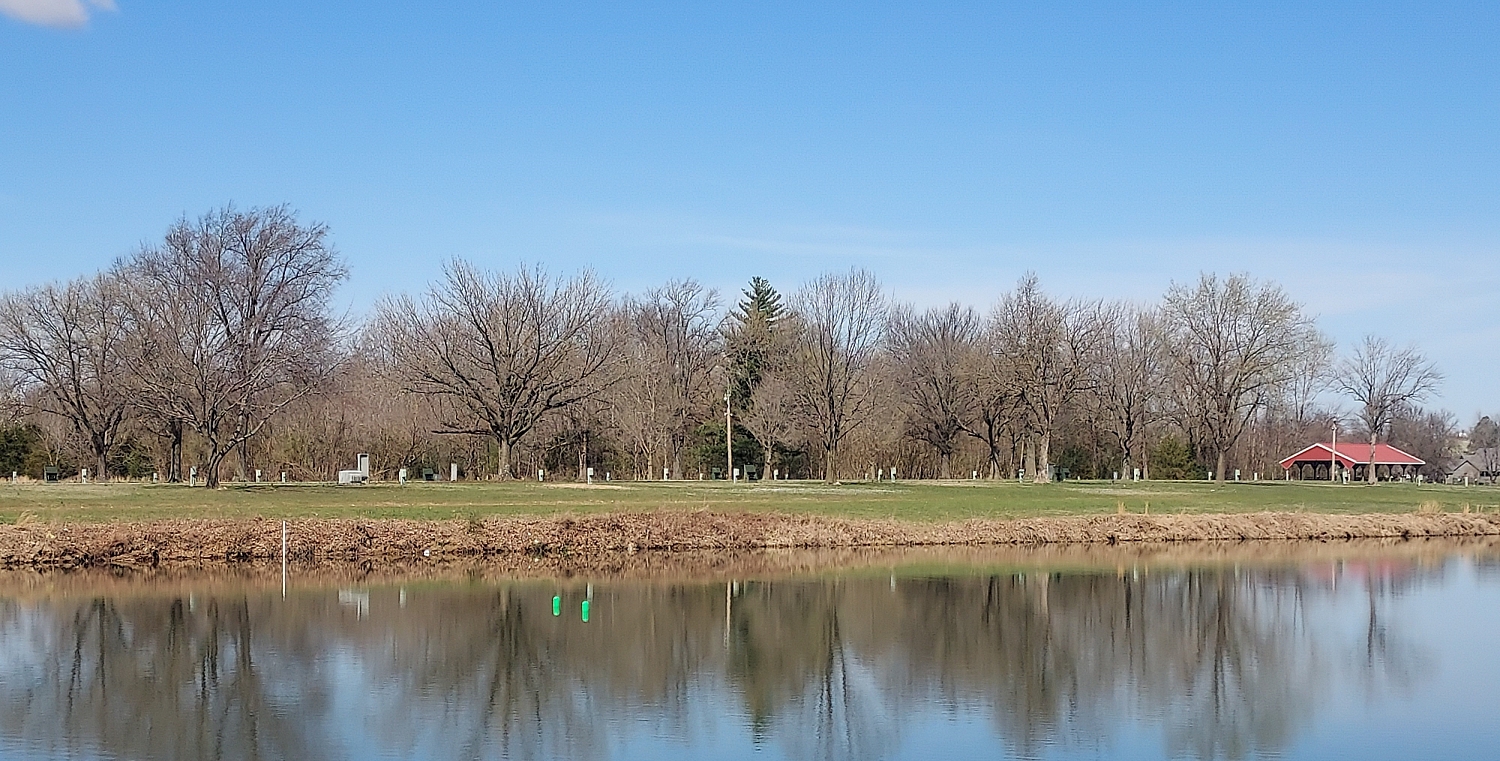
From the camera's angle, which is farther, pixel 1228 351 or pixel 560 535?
pixel 1228 351

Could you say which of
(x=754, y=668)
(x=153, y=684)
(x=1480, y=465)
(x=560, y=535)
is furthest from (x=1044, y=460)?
(x=1480, y=465)

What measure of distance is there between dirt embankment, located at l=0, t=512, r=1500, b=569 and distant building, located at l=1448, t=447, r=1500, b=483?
299 feet

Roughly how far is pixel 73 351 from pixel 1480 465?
126404mm

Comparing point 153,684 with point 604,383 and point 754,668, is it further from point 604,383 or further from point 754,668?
point 604,383

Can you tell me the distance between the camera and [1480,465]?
461 ft

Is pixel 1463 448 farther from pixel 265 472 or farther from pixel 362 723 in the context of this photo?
pixel 362 723

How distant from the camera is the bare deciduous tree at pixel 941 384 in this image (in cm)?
8913

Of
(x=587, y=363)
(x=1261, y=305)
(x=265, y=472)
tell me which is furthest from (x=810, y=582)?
(x=1261, y=305)

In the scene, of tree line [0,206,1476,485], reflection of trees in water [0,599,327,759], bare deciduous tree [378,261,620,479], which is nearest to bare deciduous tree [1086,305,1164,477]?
tree line [0,206,1476,485]

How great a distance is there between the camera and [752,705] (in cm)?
1853

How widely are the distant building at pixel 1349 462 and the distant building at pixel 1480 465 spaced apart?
12857 mm

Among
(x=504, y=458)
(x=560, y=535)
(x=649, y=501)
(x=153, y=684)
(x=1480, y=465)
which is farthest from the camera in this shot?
(x=1480, y=465)

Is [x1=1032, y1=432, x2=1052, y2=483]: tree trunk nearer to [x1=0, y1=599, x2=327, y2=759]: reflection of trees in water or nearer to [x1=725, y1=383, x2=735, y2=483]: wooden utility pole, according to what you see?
[x1=725, y1=383, x2=735, y2=483]: wooden utility pole

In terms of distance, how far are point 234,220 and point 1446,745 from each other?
54.4 m
